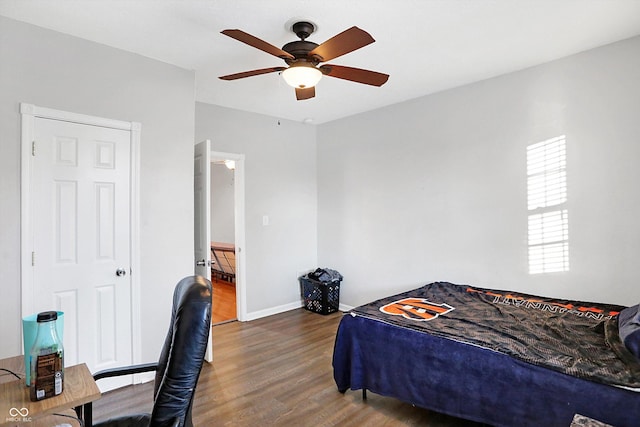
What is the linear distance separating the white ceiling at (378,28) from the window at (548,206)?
83 centimetres

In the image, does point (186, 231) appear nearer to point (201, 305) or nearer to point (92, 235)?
point (92, 235)

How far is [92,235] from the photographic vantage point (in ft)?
8.52

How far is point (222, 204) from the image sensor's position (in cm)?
763

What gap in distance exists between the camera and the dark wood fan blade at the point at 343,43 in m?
1.88

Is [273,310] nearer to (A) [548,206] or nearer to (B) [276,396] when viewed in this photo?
(B) [276,396]

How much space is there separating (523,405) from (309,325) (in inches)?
106

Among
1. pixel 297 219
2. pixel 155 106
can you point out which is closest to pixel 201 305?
pixel 155 106

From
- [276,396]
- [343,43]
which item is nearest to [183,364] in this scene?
[276,396]

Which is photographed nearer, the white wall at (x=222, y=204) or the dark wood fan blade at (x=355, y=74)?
the dark wood fan blade at (x=355, y=74)

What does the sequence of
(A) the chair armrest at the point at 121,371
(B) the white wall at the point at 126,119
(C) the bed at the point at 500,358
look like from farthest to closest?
(B) the white wall at the point at 126,119
(C) the bed at the point at 500,358
(A) the chair armrest at the point at 121,371

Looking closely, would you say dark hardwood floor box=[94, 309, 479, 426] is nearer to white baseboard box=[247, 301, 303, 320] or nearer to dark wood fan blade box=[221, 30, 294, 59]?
white baseboard box=[247, 301, 303, 320]

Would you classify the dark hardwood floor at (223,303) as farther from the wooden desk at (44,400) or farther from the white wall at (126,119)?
the wooden desk at (44,400)

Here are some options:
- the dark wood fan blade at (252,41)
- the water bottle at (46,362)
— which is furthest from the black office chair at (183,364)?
the dark wood fan blade at (252,41)

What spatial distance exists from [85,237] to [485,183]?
3563 mm
